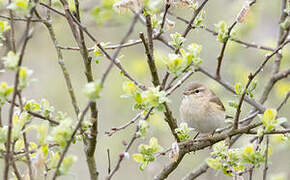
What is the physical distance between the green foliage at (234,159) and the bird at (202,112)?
1834mm

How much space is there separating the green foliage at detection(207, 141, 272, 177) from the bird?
72.2 inches

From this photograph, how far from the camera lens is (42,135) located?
1.90m

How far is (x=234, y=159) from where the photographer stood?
90.0 inches

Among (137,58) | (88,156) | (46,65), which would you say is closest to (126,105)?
(137,58)

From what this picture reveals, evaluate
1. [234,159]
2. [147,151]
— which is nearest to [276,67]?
[234,159]

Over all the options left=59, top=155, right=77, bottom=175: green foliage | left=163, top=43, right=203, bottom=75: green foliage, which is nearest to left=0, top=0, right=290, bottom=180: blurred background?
left=163, top=43, right=203, bottom=75: green foliage

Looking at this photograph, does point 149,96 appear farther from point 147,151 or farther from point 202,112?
point 202,112

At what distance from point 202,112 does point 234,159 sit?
2052 millimetres

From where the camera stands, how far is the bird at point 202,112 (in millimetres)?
4297

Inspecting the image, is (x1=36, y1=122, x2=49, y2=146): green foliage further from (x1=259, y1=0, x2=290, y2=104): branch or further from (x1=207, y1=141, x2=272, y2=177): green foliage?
(x1=259, y1=0, x2=290, y2=104): branch

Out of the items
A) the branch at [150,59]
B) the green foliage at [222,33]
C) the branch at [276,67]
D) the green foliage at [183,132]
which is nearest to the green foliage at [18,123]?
the branch at [150,59]

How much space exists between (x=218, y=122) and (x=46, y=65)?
5066 mm

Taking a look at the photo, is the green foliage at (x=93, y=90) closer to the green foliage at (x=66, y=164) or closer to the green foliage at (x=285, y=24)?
the green foliage at (x=66, y=164)

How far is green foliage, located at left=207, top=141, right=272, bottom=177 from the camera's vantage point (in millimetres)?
2029
